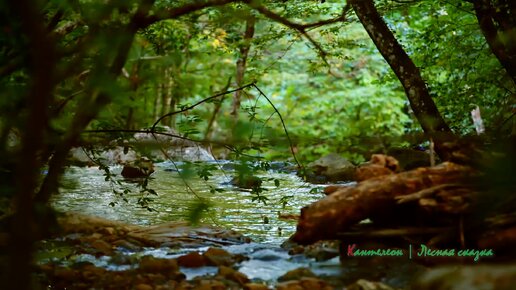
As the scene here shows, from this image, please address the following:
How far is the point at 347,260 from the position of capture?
339cm

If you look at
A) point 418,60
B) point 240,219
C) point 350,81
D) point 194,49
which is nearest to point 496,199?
point 240,219

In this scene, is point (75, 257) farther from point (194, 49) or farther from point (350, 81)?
point (350, 81)

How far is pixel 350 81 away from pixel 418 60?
433 inches

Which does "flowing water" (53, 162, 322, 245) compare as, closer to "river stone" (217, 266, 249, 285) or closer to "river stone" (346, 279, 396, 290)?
"river stone" (217, 266, 249, 285)

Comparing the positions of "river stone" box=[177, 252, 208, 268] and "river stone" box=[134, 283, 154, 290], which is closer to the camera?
"river stone" box=[134, 283, 154, 290]

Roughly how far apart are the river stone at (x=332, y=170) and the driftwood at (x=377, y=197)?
528cm

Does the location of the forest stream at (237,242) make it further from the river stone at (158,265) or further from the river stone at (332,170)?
the river stone at (332,170)

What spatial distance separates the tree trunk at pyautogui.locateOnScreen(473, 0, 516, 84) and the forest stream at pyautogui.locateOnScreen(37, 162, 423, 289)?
6.45 feet

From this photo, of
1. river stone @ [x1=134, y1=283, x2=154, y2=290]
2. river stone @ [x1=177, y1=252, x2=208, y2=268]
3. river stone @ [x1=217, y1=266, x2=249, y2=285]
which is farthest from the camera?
river stone @ [x1=177, y1=252, x2=208, y2=268]

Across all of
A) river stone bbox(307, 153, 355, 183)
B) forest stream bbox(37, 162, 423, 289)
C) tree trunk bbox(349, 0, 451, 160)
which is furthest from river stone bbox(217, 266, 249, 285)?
river stone bbox(307, 153, 355, 183)

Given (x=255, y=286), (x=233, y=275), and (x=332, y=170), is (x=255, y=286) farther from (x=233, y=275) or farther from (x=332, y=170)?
(x=332, y=170)

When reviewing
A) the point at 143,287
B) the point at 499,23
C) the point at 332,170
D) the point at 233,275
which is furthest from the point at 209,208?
the point at 332,170

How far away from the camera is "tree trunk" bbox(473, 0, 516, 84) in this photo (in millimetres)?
4848

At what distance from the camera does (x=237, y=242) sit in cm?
412
